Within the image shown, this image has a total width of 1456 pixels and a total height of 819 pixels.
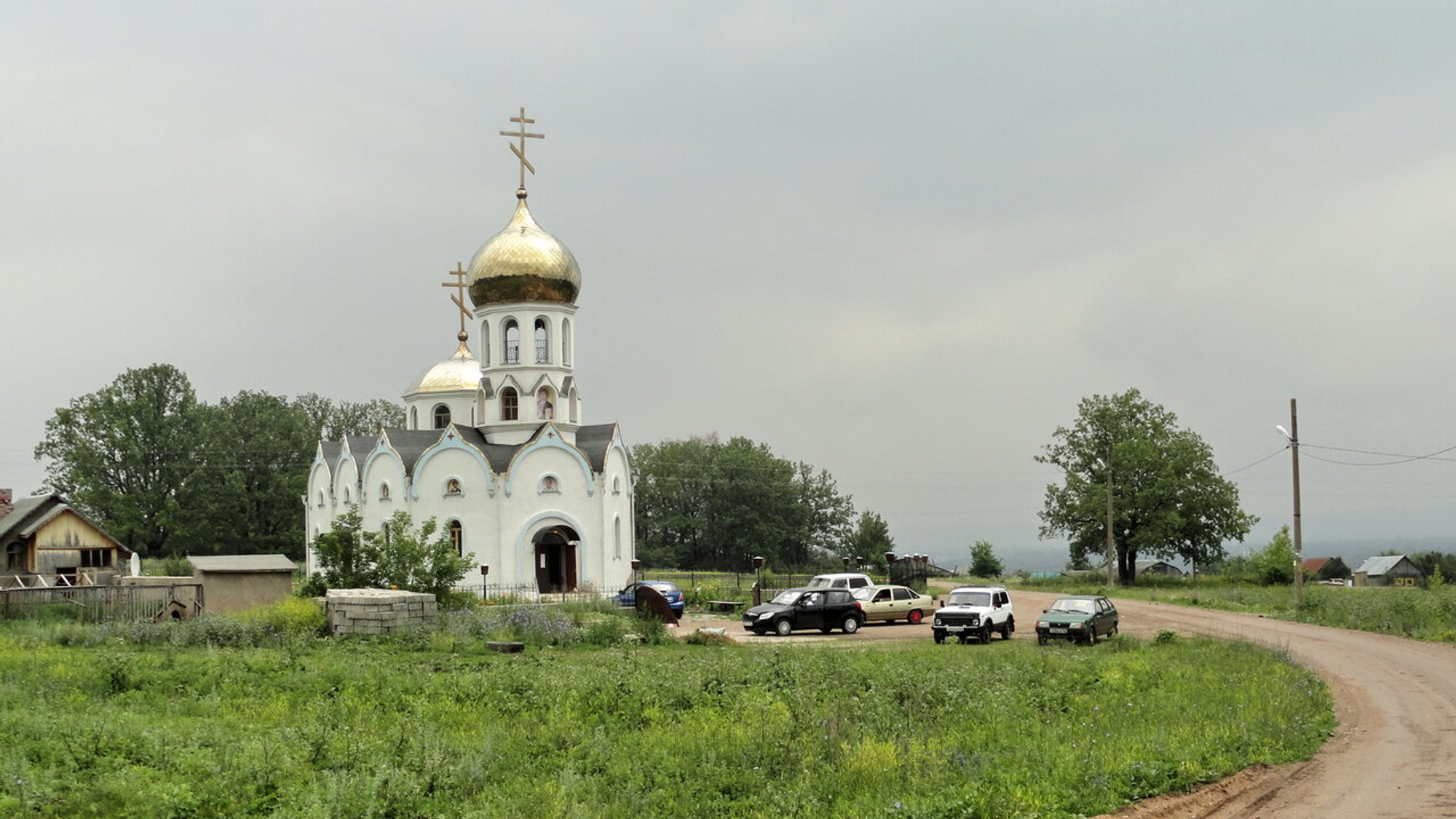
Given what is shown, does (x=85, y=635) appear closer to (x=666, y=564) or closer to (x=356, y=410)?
(x=356, y=410)

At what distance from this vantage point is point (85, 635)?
22.5 meters

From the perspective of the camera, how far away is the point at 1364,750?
14.5m

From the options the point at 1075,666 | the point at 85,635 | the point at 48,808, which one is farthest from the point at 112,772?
the point at 1075,666

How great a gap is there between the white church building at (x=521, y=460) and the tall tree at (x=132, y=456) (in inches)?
965

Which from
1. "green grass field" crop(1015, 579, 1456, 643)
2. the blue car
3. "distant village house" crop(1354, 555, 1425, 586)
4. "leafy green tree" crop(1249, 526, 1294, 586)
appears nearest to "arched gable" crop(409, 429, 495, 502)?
the blue car

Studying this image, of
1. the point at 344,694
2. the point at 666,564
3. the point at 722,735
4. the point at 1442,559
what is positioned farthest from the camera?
the point at 1442,559

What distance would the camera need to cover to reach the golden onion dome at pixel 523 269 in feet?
153

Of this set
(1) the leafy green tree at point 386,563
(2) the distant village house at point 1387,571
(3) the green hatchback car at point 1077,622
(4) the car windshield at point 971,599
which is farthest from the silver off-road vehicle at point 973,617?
(2) the distant village house at point 1387,571

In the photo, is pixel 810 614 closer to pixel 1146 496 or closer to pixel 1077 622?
pixel 1077 622

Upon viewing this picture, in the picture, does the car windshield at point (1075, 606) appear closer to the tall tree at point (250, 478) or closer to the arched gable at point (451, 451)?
the arched gable at point (451, 451)

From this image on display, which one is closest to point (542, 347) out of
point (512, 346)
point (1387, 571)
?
point (512, 346)

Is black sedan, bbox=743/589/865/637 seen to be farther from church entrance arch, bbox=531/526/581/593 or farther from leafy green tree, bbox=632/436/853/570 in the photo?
leafy green tree, bbox=632/436/853/570

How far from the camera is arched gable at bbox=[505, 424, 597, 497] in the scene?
44.8 m

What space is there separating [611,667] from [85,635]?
34.0 feet
